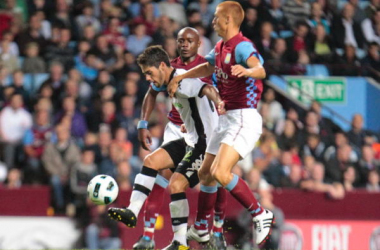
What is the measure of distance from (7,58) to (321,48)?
576 centimetres

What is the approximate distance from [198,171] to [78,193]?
14.4ft

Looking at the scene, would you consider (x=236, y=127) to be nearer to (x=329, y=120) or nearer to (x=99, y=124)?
(x=99, y=124)

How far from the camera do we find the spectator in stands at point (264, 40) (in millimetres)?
16297

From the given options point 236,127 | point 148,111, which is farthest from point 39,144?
point 236,127

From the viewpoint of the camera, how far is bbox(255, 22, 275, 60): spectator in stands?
16.3 meters

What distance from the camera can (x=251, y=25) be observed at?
1634cm

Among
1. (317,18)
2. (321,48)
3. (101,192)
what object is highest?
(317,18)

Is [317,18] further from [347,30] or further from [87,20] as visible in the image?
[87,20]

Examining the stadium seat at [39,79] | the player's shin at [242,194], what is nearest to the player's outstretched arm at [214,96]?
the player's shin at [242,194]

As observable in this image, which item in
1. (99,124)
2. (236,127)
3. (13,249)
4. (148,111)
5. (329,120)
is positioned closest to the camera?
(236,127)

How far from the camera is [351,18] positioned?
17.8 metres

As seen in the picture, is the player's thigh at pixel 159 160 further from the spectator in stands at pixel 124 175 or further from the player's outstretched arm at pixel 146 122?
the spectator in stands at pixel 124 175

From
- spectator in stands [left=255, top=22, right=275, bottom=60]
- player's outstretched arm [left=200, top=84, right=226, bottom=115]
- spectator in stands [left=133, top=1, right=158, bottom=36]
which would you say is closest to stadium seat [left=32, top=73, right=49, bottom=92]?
spectator in stands [left=133, top=1, right=158, bottom=36]

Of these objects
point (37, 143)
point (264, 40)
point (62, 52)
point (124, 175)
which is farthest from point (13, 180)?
point (264, 40)
